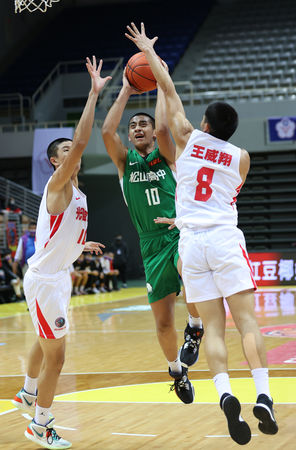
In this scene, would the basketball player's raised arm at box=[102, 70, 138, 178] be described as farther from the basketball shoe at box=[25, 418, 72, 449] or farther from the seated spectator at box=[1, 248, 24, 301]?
the seated spectator at box=[1, 248, 24, 301]

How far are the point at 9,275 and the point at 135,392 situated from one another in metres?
9.73

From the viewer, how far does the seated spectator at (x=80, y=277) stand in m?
17.6

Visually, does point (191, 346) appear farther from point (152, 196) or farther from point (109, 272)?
point (109, 272)

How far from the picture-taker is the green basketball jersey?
16.2ft

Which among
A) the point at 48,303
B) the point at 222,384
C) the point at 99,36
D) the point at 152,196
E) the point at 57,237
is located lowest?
the point at 222,384

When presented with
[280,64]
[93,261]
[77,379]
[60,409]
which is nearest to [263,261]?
[93,261]

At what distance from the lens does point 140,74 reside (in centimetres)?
485

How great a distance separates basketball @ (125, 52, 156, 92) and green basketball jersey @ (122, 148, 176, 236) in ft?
1.59

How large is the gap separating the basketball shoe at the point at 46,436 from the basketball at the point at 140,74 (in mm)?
2308

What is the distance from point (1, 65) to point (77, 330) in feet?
57.0

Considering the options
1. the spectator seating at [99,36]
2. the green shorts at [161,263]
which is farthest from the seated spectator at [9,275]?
the green shorts at [161,263]

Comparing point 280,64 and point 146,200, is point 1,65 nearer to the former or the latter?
point 280,64

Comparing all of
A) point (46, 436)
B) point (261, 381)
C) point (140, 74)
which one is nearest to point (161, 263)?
point (140, 74)

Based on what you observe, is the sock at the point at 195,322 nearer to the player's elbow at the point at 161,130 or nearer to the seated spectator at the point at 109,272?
the player's elbow at the point at 161,130
